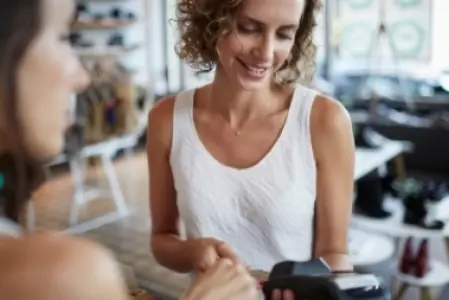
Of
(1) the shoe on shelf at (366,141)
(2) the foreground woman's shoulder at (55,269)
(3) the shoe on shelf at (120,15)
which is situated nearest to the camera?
(2) the foreground woman's shoulder at (55,269)

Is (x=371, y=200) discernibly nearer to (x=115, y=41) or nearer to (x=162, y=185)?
(x=162, y=185)

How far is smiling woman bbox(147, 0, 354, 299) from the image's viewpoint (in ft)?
3.43

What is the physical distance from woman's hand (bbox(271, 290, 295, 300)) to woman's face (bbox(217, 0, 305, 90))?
37 cm

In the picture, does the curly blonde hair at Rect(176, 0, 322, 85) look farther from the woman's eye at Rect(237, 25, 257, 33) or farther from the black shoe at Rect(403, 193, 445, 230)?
the black shoe at Rect(403, 193, 445, 230)

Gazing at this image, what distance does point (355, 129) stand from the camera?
3467 millimetres

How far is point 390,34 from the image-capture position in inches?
257

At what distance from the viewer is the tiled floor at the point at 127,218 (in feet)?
10.8

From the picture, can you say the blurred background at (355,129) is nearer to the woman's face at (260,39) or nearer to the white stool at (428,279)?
the white stool at (428,279)

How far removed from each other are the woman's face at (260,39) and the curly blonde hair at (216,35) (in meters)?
0.02

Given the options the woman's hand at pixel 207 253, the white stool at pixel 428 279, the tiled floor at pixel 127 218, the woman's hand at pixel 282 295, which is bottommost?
the tiled floor at pixel 127 218

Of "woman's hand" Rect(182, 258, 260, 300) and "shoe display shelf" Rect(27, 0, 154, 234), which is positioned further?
"shoe display shelf" Rect(27, 0, 154, 234)

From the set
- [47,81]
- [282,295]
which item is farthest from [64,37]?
[282,295]

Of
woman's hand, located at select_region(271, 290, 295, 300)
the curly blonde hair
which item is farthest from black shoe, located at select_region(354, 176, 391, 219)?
woman's hand, located at select_region(271, 290, 295, 300)

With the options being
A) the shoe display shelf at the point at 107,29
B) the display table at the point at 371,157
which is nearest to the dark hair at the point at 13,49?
the display table at the point at 371,157
